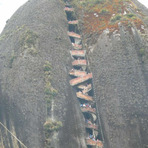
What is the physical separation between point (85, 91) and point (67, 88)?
2.57 m

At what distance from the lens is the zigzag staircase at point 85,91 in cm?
2908

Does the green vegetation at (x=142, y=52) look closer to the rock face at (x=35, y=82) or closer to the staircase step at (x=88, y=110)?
the staircase step at (x=88, y=110)

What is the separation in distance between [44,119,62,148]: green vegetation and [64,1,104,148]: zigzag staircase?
13.5 ft

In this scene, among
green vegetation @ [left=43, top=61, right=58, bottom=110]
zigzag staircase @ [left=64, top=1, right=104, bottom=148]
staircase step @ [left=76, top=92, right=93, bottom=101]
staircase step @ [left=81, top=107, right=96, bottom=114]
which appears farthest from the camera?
staircase step @ [left=76, top=92, right=93, bottom=101]

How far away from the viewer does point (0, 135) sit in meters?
30.7

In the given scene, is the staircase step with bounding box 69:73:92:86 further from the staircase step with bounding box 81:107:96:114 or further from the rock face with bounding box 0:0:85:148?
the staircase step with bounding box 81:107:96:114

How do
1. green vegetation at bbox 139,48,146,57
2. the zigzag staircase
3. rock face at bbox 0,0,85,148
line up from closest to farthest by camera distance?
rock face at bbox 0,0,85,148
green vegetation at bbox 139,48,146,57
the zigzag staircase

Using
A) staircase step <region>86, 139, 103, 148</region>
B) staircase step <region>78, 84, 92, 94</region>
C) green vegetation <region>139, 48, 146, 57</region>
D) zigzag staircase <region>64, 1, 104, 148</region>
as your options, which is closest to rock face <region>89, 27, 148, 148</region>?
green vegetation <region>139, 48, 146, 57</region>

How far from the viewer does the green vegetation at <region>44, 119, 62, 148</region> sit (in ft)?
86.2

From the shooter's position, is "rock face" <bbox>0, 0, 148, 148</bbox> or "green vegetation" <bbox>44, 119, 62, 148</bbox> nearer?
"green vegetation" <bbox>44, 119, 62, 148</bbox>

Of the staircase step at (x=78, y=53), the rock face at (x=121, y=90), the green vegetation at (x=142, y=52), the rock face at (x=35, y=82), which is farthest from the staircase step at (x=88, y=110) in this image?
the green vegetation at (x=142, y=52)

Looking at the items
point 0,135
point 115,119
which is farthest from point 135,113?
A: point 0,135

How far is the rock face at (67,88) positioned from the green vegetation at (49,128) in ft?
1.65

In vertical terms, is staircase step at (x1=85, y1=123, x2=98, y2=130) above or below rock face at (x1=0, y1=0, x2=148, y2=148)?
below
